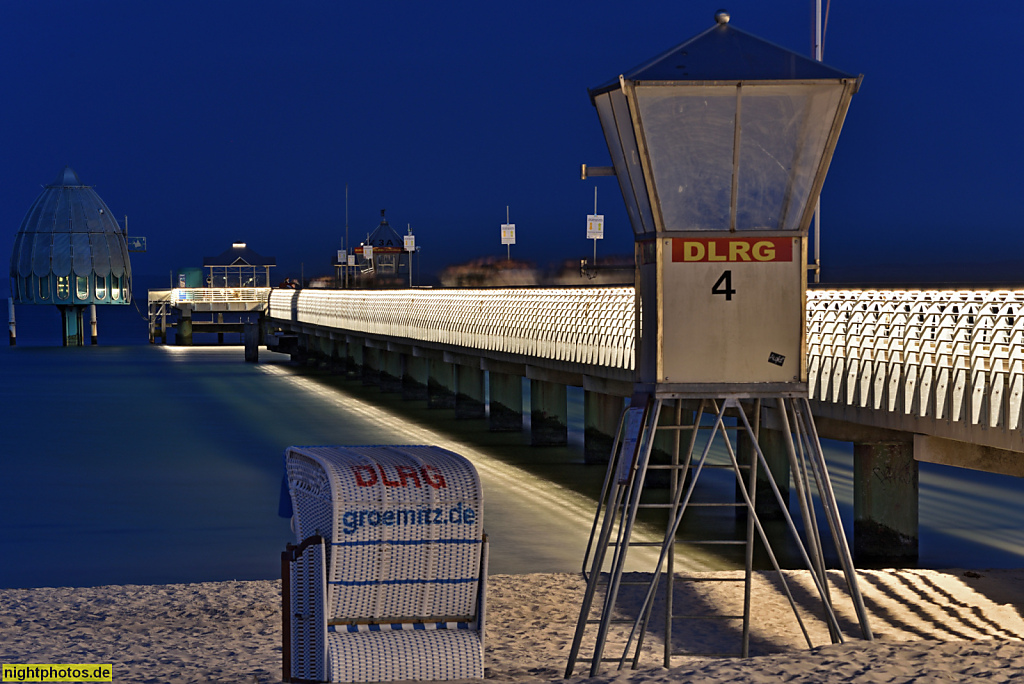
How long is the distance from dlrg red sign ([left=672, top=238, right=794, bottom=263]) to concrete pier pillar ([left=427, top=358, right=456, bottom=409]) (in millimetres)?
35646

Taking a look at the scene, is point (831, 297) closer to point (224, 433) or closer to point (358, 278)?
point (224, 433)

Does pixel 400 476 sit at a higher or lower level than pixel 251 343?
higher

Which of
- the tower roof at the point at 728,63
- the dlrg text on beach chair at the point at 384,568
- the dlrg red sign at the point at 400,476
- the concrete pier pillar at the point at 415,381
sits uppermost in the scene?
the tower roof at the point at 728,63

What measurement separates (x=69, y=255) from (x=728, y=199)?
346 ft

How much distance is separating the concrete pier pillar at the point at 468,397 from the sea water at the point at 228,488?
0.72 metres

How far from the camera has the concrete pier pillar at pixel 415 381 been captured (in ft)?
160

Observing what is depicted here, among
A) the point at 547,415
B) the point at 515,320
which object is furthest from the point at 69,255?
the point at 515,320

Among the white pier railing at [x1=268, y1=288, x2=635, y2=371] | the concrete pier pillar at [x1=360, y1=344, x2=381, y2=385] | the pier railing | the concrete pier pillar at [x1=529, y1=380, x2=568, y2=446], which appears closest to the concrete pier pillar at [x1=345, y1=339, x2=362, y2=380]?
the concrete pier pillar at [x1=360, y1=344, x2=381, y2=385]

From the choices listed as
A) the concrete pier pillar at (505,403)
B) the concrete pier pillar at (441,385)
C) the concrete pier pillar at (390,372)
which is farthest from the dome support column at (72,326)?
the concrete pier pillar at (505,403)

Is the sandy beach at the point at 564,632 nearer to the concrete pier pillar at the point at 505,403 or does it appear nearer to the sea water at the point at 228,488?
the sea water at the point at 228,488

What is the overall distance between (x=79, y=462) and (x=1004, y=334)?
23.1 metres

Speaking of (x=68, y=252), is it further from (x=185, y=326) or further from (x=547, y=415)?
(x=547, y=415)

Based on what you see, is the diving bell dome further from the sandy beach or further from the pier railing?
the sandy beach

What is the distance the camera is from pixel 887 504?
17562 millimetres
